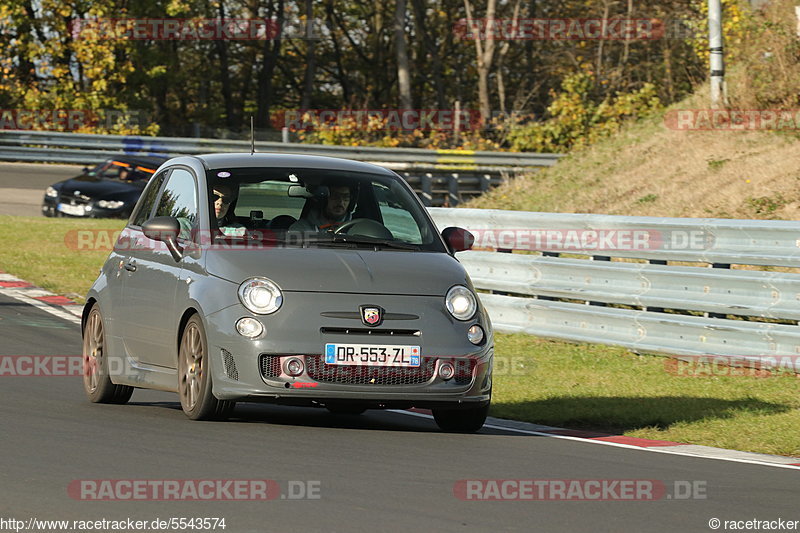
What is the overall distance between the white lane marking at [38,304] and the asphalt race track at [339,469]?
17.7 feet

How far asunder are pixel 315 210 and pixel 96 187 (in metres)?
19.6

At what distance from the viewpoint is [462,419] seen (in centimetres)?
895

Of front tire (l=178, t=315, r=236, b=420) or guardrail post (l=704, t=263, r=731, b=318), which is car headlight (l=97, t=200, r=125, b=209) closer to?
guardrail post (l=704, t=263, r=731, b=318)

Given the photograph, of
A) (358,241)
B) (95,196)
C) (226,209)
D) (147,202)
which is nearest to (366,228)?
(358,241)

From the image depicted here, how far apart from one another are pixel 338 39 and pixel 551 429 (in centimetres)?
4293

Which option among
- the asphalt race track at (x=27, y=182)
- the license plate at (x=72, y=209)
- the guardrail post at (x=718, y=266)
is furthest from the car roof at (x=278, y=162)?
the asphalt race track at (x=27, y=182)

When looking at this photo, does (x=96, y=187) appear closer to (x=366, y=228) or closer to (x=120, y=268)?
(x=120, y=268)

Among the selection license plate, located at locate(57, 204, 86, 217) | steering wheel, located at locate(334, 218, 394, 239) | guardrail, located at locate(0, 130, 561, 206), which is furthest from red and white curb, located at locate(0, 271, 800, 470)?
guardrail, located at locate(0, 130, 561, 206)

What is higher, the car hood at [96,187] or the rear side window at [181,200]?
the rear side window at [181,200]

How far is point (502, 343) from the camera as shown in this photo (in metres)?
14.0

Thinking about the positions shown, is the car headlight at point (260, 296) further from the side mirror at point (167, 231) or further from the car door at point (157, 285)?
the side mirror at point (167, 231)

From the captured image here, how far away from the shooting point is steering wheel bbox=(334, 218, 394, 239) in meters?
9.09

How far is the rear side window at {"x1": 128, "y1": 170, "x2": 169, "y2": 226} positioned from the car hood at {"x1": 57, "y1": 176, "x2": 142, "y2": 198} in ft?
58.6

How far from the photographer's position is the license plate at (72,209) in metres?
27.6
